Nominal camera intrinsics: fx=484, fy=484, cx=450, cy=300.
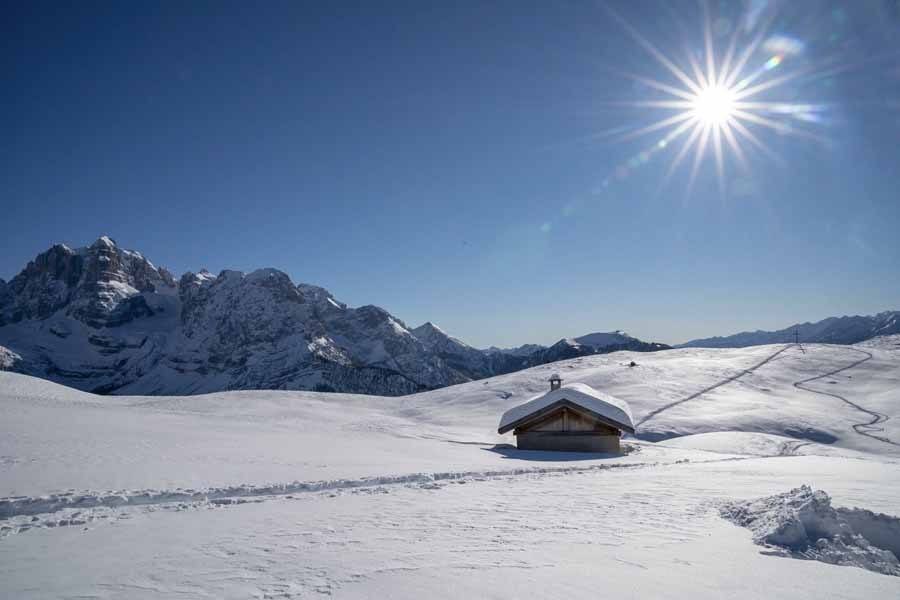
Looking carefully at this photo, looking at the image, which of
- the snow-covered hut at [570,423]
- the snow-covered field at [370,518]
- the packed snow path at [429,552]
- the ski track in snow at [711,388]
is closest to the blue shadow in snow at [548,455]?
the snow-covered field at [370,518]

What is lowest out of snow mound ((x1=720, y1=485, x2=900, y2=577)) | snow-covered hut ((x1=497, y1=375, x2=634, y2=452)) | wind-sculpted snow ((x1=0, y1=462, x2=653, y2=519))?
wind-sculpted snow ((x1=0, y1=462, x2=653, y2=519))

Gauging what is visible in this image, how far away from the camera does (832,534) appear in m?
6.55

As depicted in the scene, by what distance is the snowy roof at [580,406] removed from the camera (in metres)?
24.4

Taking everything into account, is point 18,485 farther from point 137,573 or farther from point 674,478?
point 674,478

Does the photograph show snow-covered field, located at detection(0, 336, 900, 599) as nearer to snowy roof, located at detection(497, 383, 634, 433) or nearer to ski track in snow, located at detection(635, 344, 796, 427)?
snowy roof, located at detection(497, 383, 634, 433)

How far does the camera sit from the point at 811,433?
119ft

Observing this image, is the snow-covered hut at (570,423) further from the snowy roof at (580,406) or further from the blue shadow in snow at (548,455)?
the blue shadow in snow at (548,455)

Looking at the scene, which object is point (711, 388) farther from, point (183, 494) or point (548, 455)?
point (183, 494)

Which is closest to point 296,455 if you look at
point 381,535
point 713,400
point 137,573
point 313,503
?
point 313,503

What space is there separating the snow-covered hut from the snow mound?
1737 centimetres

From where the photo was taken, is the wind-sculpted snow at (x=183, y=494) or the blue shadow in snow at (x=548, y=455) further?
the blue shadow in snow at (x=548, y=455)

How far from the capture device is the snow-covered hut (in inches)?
966

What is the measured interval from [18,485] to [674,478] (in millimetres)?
15511

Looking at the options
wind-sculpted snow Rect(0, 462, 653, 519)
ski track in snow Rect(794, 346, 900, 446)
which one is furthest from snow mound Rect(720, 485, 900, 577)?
ski track in snow Rect(794, 346, 900, 446)
